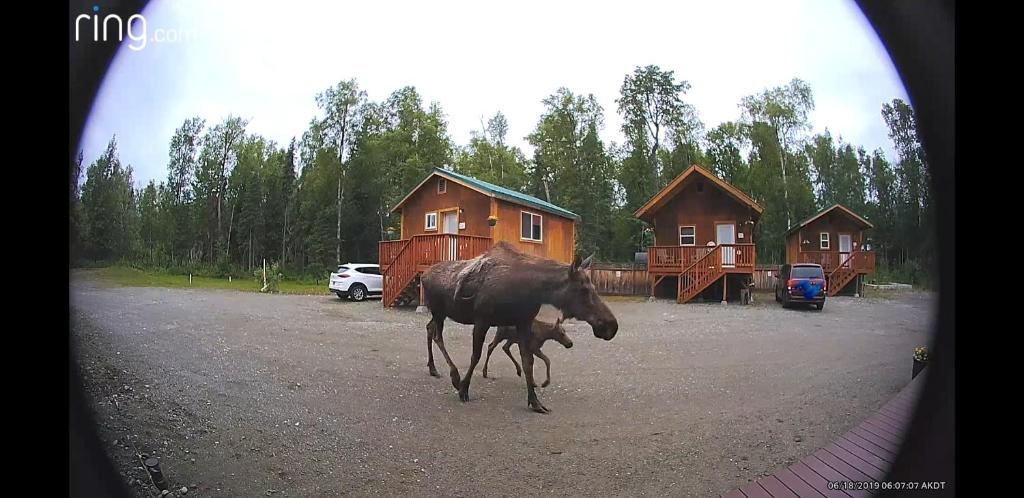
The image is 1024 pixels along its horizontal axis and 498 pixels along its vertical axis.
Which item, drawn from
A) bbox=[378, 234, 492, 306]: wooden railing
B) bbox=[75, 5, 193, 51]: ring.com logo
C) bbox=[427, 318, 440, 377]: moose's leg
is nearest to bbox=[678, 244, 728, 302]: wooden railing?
bbox=[378, 234, 492, 306]: wooden railing

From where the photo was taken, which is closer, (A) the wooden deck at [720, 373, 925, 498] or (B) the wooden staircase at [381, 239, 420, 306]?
(A) the wooden deck at [720, 373, 925, 498]

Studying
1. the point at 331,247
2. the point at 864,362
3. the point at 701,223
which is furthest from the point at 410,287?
the point at 864,362

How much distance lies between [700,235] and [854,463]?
128cm

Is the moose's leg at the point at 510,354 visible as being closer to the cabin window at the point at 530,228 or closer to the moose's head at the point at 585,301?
the moose's head at the point at 585,301

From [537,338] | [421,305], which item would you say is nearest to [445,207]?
[421,305]

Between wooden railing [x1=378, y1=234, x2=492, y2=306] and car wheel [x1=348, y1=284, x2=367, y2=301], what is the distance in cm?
10

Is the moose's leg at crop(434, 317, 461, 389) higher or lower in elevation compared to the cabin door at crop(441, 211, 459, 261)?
lower

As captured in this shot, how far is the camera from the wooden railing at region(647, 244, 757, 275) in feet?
7.01

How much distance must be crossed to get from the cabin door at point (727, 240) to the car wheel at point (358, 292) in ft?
5.71

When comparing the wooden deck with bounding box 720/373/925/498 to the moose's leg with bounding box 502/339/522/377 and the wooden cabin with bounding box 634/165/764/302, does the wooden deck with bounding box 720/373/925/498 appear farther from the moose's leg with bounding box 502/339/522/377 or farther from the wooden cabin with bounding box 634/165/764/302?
the moose's leg with bounding box 502/339/522/377

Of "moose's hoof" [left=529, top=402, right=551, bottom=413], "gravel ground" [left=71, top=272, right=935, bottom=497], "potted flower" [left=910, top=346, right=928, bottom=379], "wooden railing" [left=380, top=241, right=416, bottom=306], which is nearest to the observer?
"gravel ground" [left=71, top=272, right=935, bottom=497]

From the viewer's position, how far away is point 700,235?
214 centimetres

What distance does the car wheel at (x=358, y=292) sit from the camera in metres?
2.23
